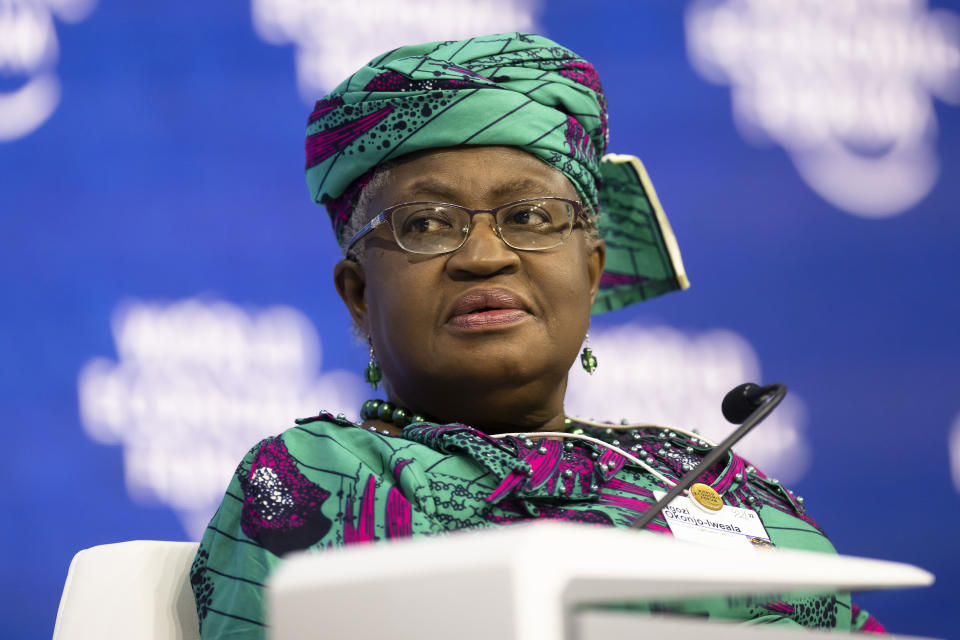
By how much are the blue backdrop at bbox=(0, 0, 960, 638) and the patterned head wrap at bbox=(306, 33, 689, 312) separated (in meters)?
0.69

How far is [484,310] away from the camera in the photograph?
1.44 metres

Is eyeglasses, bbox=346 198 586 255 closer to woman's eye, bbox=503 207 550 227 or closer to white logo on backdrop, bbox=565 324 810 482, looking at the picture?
woman's eye, bbox=503 207 550 227

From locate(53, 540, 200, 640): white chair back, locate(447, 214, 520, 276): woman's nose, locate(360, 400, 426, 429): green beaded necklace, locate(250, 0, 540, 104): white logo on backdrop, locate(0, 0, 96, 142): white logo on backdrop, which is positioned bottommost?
locate(53, 540, 200, 640): white chair back

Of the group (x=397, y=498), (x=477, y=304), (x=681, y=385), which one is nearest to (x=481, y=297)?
(x=477, y=304)

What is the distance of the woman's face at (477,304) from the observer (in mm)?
1439

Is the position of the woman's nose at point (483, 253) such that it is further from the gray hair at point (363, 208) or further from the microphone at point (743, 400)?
the microphone at point (743, 400)

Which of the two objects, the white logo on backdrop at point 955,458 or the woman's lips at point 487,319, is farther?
the white logo on backdrop at point 955,458

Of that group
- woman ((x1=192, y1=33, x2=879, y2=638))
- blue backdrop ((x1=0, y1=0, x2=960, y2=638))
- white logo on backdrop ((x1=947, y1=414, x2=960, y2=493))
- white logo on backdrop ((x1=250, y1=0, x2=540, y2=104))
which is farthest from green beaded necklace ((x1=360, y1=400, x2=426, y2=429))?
white logo on backdrop ((x1=947, y1=414, x2=960, y2=493))

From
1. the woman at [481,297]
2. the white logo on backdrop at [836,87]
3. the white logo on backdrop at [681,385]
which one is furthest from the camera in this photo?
the white logo on backdrop at [836,87]

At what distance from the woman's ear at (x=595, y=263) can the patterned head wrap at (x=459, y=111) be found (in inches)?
3.1

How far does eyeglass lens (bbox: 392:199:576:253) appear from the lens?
147cm

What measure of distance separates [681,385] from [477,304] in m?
1.08

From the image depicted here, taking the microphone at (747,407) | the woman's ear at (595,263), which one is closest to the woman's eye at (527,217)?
the woman's ear at (595,263)

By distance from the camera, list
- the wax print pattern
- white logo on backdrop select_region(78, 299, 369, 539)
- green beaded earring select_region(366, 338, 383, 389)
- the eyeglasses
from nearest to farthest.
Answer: the wax print pattern → the eyeglasses → green beaded earring select_region(366, 338, 383, 389) → white logo on backdrop select_region(78, 299, 369, 539)
